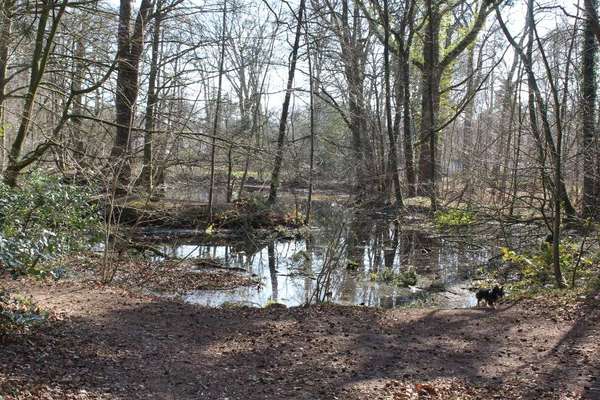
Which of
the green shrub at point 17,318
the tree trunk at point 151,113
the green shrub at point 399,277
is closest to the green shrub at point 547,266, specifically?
the green shrub at point 399,277

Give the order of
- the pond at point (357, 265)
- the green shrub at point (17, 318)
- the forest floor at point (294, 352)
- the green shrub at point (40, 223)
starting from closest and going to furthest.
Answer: the forest floor at point (294, 352), the green shrub at point (17, 318), the green shrub at point (40, 223), the pond at point (357, 265)

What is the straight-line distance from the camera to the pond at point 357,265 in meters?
10.1

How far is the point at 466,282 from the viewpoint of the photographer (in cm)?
1171

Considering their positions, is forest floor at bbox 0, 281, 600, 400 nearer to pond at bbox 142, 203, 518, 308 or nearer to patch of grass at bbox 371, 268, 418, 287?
pond at bbox 142, 203, 518, 308

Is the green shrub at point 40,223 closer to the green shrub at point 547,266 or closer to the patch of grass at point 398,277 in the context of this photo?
the patch of grass at point 398,277

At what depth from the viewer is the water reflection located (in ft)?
33.2

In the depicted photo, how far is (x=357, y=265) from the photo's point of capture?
42.8 ft

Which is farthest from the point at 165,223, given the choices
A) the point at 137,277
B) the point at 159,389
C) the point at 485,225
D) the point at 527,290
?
the point at 159,389

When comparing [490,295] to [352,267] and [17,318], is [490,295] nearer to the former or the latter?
[352,267]

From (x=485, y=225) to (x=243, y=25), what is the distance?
46.4 ft

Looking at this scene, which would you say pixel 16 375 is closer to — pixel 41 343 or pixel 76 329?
pixel 41 343

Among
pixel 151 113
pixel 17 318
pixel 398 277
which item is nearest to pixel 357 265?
pixel 398 277

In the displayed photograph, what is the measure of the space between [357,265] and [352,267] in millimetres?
139

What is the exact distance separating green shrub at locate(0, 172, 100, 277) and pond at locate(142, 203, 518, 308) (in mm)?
2486
